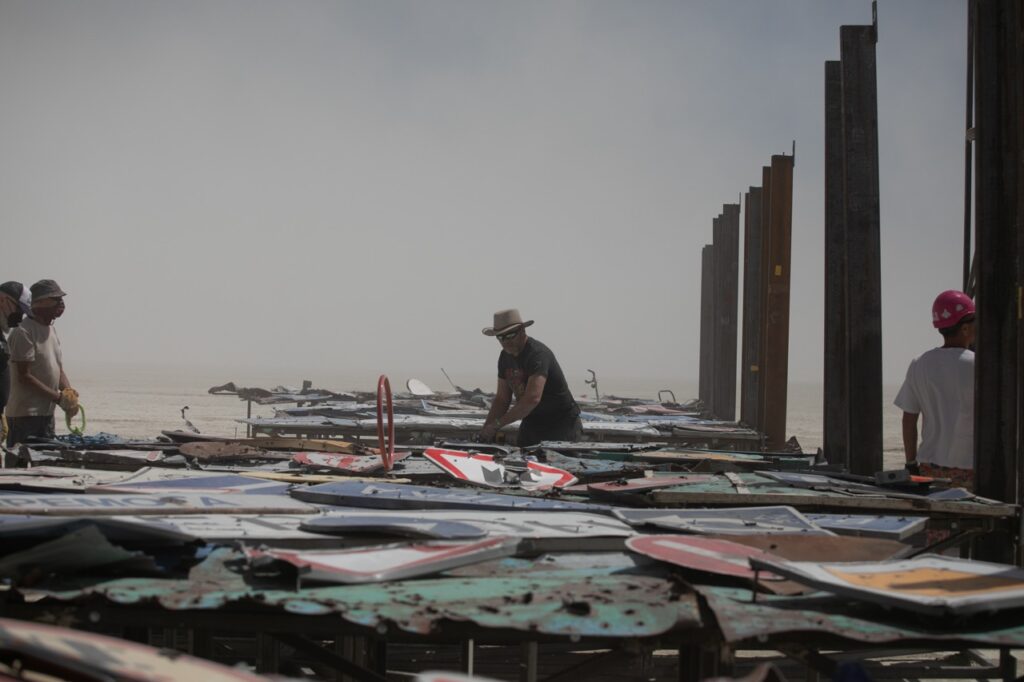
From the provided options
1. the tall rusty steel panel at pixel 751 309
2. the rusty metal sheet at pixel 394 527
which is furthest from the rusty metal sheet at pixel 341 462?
Answer: the tall rusty steel panel at pixel 751 309

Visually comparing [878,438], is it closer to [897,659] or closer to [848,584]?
[897,659]

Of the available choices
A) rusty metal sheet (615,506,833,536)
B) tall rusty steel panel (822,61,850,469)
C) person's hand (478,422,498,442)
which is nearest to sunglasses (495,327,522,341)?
person's hand (478,422,498,442)

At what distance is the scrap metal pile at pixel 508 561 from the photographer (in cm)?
329

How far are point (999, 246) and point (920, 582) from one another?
3841mm

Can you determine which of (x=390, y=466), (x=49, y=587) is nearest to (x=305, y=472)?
(x=390, y=466)

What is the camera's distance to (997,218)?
695 cm

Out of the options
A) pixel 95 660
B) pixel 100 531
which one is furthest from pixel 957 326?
pixel 95 660

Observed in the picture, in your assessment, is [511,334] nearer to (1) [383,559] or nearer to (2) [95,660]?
(1) [383,559]

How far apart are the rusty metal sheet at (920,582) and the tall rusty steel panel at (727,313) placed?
17.2 metres

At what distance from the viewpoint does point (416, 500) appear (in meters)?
5.54

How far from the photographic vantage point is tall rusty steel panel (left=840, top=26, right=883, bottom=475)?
970cm

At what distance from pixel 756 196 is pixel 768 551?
582 inches

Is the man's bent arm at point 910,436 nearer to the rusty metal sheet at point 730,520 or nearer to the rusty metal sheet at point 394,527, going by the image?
the rusty metal sheet at point 730,520

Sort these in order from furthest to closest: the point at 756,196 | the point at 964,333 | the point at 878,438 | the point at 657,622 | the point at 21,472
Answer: the point at 756,196 < the point at 878,438 < the point at 964,333 < the point at 21,472 < the point at 657,622
